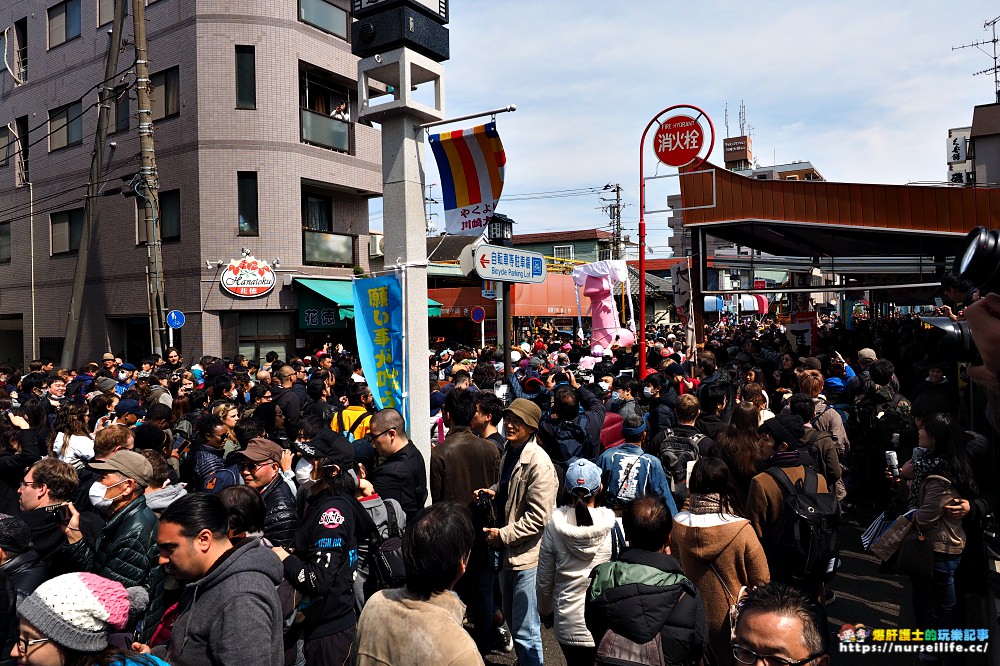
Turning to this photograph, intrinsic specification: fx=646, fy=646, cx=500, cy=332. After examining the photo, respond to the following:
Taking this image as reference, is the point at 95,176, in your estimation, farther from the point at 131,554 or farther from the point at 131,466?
the point at 131,554

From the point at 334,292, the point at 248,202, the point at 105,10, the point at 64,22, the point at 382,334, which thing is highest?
the point at 64,22

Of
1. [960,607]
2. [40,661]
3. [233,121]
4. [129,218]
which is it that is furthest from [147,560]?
[129,218]

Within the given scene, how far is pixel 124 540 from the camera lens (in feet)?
11.6

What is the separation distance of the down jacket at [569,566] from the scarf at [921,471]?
6.84 feet

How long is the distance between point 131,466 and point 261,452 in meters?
0.77

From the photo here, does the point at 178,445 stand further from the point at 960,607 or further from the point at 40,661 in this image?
the point at 960,607

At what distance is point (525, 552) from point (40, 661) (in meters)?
2.77

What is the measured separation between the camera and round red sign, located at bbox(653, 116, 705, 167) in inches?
444

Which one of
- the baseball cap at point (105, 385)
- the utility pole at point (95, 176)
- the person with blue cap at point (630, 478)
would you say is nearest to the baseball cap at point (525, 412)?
the person with blue cap at point (630, 478)

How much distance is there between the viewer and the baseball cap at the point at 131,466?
3875mm

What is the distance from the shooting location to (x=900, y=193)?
11.0m

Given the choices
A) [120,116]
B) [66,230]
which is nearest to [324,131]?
[120,116]

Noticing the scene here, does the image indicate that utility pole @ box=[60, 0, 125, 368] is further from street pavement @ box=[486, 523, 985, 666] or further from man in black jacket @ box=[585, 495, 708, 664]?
man in black jacket @ box=[585, 495, 708, 664]

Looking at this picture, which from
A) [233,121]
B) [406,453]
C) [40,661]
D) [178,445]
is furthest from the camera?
Result: [233,121]
